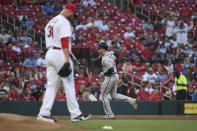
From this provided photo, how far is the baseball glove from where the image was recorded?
8859 mm

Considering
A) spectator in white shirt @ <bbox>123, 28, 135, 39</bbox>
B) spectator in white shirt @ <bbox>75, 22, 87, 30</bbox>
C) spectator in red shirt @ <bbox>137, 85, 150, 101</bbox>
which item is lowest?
spectator in red shirt @ <bbox>137, 85, 150, 101</bbox>

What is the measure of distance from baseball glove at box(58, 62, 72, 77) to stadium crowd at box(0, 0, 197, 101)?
8.13m

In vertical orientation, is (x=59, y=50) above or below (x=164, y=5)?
below

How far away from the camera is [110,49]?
21.5 metres

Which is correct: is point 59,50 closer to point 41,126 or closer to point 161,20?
point 41,126

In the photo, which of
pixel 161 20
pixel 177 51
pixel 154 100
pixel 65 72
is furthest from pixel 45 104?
pixel 161 20

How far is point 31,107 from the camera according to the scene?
16359 mm

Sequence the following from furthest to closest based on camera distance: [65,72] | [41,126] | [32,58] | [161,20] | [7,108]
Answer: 1. [161,20]
2. [32,58]
3. [7,108]
4. [65,72]
5. [41,126]

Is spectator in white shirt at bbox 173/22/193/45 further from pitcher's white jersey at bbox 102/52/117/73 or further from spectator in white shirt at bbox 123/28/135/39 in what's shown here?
pitcher's white jersey at bbox 102/52/117/73

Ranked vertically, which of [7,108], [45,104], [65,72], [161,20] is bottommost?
[7,108]

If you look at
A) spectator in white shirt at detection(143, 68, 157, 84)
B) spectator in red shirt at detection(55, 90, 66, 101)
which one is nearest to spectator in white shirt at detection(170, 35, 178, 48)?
spectator in white shirt at detection(143, 68, 157, 84)

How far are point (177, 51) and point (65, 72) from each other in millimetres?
15126

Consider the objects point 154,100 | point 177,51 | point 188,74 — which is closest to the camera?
point 154,100

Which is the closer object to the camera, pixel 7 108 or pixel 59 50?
pixel 59 50
